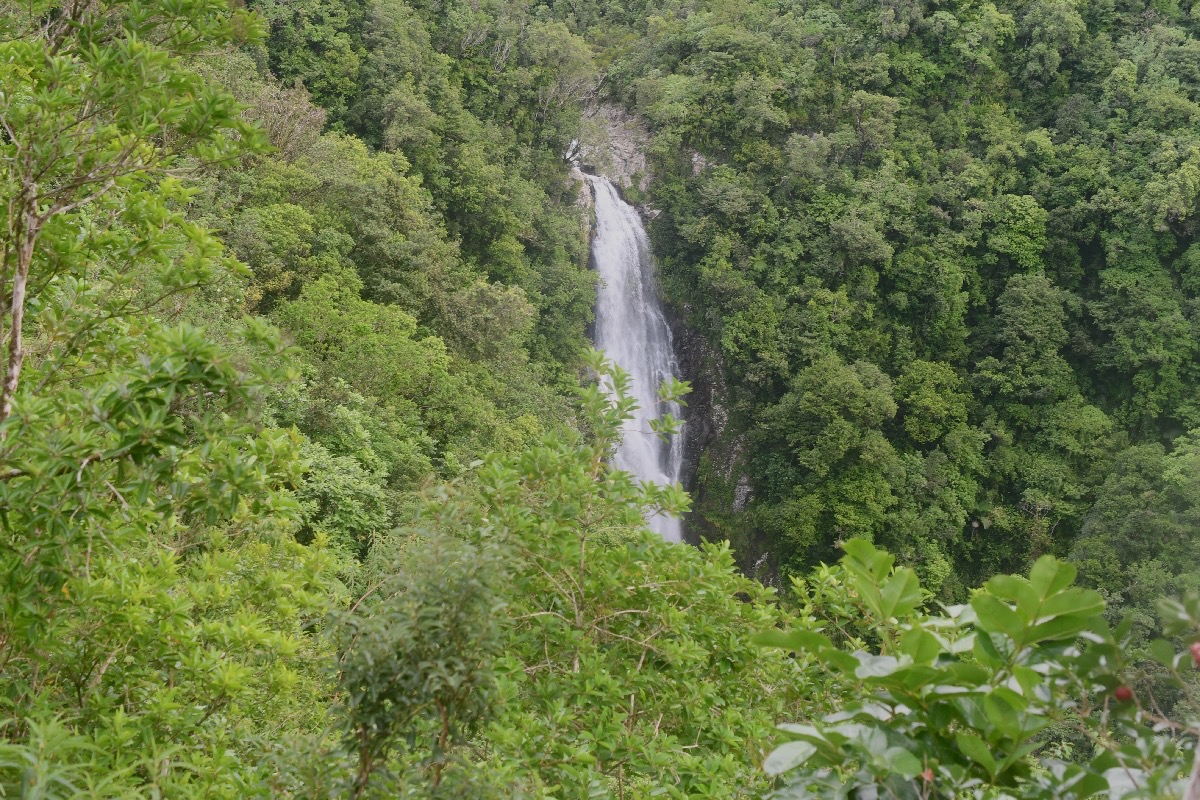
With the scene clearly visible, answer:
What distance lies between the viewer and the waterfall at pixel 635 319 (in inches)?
712

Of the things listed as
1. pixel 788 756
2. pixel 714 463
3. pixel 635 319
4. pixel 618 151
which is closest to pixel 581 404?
pixel 788 756

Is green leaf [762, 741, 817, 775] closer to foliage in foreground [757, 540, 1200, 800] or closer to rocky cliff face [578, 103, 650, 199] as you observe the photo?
foliage in foreground [757, 540, 1200, 800]

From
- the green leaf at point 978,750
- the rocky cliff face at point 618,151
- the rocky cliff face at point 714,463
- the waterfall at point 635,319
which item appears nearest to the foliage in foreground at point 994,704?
the green leaf at point 978,750

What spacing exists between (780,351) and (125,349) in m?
16.7

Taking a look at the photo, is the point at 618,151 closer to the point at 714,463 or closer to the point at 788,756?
the point at 714,463

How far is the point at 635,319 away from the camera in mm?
19344

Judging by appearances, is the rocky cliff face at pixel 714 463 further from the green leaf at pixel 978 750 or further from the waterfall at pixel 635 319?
the green leaf at pixel 978 750

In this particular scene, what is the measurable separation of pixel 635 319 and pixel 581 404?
16.2 meters

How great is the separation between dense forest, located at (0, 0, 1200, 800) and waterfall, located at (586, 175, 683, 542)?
78 cm

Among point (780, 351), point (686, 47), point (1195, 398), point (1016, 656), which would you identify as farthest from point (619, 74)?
point (1016, 656)

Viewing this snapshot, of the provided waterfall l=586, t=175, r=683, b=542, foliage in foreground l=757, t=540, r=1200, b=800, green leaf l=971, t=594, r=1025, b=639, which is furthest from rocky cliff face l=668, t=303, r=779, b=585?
green leaf l=971, t=594, r=1025, b=639

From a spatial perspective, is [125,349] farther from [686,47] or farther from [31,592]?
[686,47]

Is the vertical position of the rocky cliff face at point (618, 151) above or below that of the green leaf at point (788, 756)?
below

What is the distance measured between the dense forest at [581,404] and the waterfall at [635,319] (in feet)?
2.56
